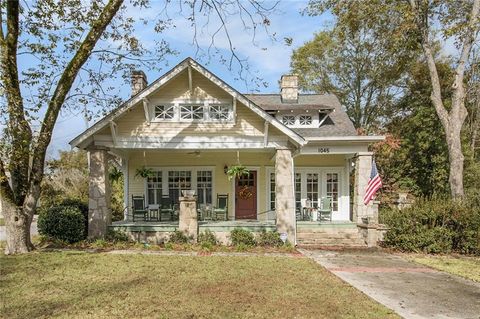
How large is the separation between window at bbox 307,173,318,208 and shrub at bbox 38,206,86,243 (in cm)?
908

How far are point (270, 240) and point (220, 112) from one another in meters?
4.65

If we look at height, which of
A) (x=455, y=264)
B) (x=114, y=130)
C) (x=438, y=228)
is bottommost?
(x=455, y=264)

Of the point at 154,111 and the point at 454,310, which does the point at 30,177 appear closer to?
the point at 154,111

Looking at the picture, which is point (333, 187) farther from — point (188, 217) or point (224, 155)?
point (188, 217)

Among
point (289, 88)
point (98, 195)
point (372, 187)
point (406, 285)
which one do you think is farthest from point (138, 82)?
point (406, 285)

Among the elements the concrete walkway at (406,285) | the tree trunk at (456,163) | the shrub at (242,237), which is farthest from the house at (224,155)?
the tree trunk at (456,163)

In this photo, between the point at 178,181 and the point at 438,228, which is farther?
the point at 178,181

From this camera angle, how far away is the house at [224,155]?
13.1m

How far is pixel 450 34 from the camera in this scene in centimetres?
1598

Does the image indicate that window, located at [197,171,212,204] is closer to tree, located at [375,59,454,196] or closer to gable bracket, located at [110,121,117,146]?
gable bracket, located at [110,121,117,146]

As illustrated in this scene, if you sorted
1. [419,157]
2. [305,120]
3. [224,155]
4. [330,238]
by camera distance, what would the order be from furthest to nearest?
[419,157] < [305,120] < [224,155] < [330,238]

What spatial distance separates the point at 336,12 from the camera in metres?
20.4

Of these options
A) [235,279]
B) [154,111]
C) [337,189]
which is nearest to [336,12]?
[337,189]

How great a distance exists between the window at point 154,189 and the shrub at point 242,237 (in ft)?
15.8
